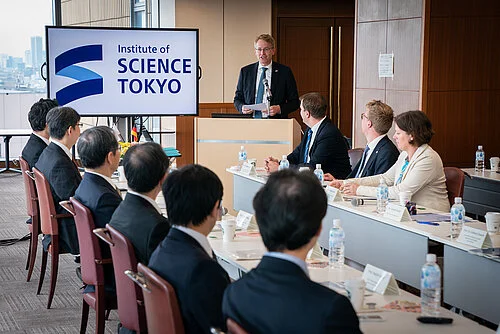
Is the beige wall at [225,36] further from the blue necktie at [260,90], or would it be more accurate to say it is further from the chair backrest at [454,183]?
the chair backrest at [454,183]

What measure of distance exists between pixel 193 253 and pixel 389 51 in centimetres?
659

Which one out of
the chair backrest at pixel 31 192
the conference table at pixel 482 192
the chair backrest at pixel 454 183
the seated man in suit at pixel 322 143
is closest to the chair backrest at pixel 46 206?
the chair backrest at pixel 31 192

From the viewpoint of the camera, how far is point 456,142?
8.87 meters

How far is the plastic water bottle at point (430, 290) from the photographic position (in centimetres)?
301

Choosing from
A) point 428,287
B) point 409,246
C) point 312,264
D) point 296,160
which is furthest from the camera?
point 296,160

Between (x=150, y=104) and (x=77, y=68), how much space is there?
79 centimetres

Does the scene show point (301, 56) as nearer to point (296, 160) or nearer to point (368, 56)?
point (368, 56)

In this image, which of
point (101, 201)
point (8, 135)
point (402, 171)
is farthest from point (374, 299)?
point (8, 135)

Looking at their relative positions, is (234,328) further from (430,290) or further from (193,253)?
(430,290)

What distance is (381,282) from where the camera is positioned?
3.30m

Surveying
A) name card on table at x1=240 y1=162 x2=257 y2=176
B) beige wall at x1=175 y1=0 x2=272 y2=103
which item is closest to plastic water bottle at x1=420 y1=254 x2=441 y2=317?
name card on table at x1=240 y1=162 x2=257 y2=176

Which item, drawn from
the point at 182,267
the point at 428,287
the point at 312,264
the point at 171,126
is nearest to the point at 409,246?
the point at 312,264

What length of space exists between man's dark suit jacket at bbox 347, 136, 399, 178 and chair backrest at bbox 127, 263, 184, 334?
3264 millimetres

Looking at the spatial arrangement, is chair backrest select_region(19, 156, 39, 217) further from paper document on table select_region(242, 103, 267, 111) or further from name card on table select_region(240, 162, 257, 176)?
paper document on table select_region(242, 103, 267, 111)
